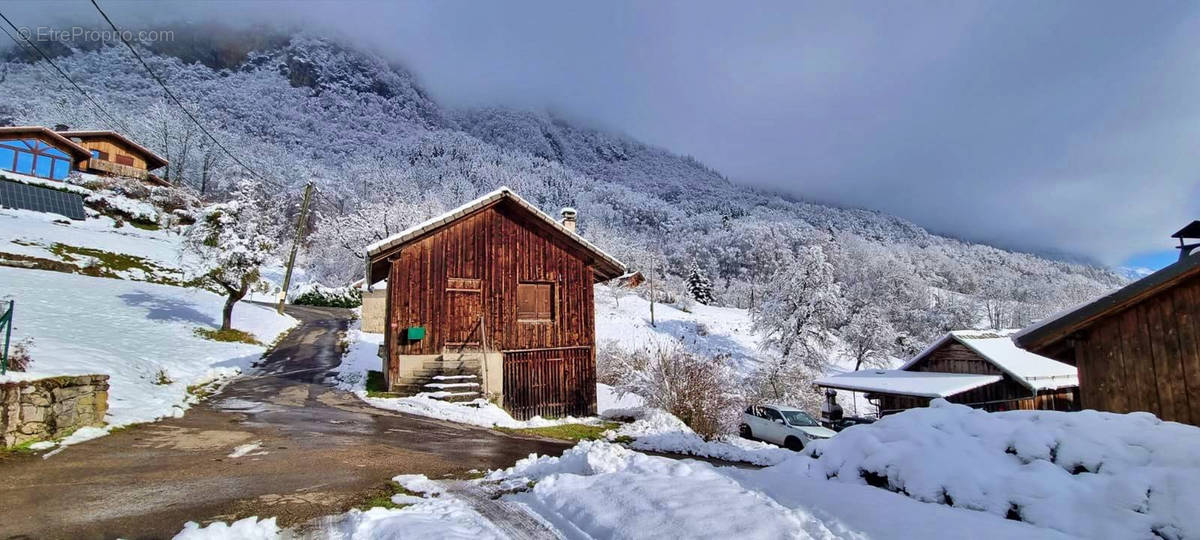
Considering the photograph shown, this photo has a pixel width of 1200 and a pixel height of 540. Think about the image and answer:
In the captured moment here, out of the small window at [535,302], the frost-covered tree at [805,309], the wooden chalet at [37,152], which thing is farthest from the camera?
the wooden chalet at [37,152]

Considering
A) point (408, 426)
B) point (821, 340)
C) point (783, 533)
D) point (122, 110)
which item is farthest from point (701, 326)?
point (122, 110)

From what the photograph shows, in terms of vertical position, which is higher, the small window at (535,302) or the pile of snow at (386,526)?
the small window at (535,302)

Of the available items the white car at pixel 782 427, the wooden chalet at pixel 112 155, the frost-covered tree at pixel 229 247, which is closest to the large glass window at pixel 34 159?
the wooden chalet at pixel 112 155

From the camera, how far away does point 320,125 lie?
4638 inches

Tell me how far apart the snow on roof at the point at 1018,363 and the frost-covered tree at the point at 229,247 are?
1326 inches

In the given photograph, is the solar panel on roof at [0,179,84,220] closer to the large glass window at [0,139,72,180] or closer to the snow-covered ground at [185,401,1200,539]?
the large glass window at [0,139,72,180]

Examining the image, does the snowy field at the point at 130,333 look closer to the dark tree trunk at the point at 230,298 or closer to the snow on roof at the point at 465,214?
the dark tree trunk at the point at 230,298

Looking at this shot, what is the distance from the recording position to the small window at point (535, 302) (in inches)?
722

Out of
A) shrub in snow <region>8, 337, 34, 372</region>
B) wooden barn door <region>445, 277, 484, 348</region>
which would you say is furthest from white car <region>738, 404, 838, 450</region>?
shrub in snow <region>8, 337, 34, 372</region>

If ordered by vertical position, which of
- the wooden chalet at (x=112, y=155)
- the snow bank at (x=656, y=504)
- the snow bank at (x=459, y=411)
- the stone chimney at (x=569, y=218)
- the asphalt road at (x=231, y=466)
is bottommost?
the snow bank at (x=459, y=411)

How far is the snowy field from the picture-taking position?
11914mm

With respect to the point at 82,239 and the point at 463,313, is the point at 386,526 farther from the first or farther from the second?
the point at 82,239

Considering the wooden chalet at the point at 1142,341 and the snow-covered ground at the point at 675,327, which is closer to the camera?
the wooden chalet at the point at 1142,341

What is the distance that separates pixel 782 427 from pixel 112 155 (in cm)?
6752
